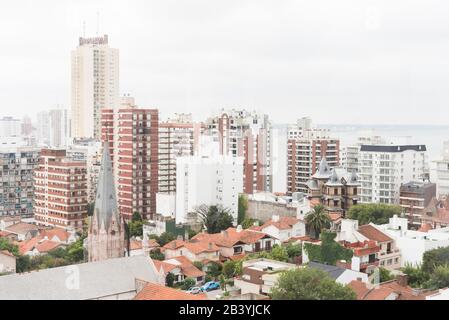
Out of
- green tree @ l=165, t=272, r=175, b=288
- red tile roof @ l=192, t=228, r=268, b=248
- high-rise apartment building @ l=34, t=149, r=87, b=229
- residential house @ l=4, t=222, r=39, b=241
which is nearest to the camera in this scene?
green tree @ l=165, t=272, r=175, b=288

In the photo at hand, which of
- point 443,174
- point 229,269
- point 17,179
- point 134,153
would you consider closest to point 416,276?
point 229,269

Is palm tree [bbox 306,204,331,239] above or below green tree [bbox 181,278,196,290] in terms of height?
above

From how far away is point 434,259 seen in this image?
364 centimetres

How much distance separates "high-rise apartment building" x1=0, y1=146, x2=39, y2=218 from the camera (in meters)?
7.52

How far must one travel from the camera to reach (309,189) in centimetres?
734

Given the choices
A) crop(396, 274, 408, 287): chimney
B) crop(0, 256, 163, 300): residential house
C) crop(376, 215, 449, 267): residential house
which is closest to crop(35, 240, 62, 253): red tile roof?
crop(0, 256, 163, 300): residential house

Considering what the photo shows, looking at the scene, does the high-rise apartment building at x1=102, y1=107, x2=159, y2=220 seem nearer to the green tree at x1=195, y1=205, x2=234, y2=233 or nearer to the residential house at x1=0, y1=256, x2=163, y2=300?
the green tree at x1=195, y1=205, x2=234, y2=233

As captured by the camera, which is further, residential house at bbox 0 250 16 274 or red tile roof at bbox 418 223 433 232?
red tile roof at bbox 418 223 433 232

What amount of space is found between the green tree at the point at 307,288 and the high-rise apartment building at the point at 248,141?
17.8ft

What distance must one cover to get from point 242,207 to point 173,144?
173 cm

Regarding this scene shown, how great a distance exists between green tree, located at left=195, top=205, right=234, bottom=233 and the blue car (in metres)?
2.55

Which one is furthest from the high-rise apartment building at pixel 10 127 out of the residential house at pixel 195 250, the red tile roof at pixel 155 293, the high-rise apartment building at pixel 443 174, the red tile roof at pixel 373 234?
the high-rise apartment building at pixel 443 174

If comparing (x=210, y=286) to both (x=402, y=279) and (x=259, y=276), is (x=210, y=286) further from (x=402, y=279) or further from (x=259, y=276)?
(x=402, y=279)

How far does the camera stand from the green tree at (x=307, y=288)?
1966 millimetres
